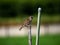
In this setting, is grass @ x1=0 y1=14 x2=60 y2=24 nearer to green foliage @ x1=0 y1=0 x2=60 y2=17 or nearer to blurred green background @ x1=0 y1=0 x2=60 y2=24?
blurred green background @ x1=0 y1=0 x2=60 y2=24

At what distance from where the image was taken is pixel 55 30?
31.6ft

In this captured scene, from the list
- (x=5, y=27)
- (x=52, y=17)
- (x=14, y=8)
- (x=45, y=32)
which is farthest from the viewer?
(x=14, y=8)

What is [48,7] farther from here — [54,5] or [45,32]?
[45,32]

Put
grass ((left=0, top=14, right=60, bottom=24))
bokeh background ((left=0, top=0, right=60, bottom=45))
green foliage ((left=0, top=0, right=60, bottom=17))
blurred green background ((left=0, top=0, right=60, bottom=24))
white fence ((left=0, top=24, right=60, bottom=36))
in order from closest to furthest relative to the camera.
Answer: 1. white fence ((left=0, top=24, right=60, bottom=36))
2. bokeh background ((left=0, top=0, right=60, bottom=45))
3. grass ((left=0, top=14, right=60, bottom=24))
4. blurred green background ((left=0, top=0, right=60, bottom=24))
5. green foliage ((left=0, top=0, right=60, bottom=17))

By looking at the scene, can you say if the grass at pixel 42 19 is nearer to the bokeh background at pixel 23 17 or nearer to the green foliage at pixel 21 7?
the bokeh background at pixel 23 17

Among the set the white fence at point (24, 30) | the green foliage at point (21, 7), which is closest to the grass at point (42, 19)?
the green foliage at point (21, 7)

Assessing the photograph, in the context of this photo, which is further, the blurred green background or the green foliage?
the green foliage

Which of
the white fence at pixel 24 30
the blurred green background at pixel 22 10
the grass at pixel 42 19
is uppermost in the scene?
the blurred green background at pixel 22 10

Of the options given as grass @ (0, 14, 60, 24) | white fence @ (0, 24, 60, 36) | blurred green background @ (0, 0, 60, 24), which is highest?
blurred green background @ (0, 0, 60, 24)

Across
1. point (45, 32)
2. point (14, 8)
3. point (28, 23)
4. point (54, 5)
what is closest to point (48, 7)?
point (54, 5)

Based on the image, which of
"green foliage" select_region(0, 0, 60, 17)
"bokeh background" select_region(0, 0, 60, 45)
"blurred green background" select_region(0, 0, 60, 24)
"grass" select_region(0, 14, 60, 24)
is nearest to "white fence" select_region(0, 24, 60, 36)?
"bokeh background" select_region(0, 0, 60, 45)

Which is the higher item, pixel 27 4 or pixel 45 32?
pixel 27 4

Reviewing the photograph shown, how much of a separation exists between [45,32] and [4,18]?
8.58ft

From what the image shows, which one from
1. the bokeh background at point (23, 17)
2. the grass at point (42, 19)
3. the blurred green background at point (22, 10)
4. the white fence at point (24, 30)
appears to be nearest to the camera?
the white fence at point (24, 30)
